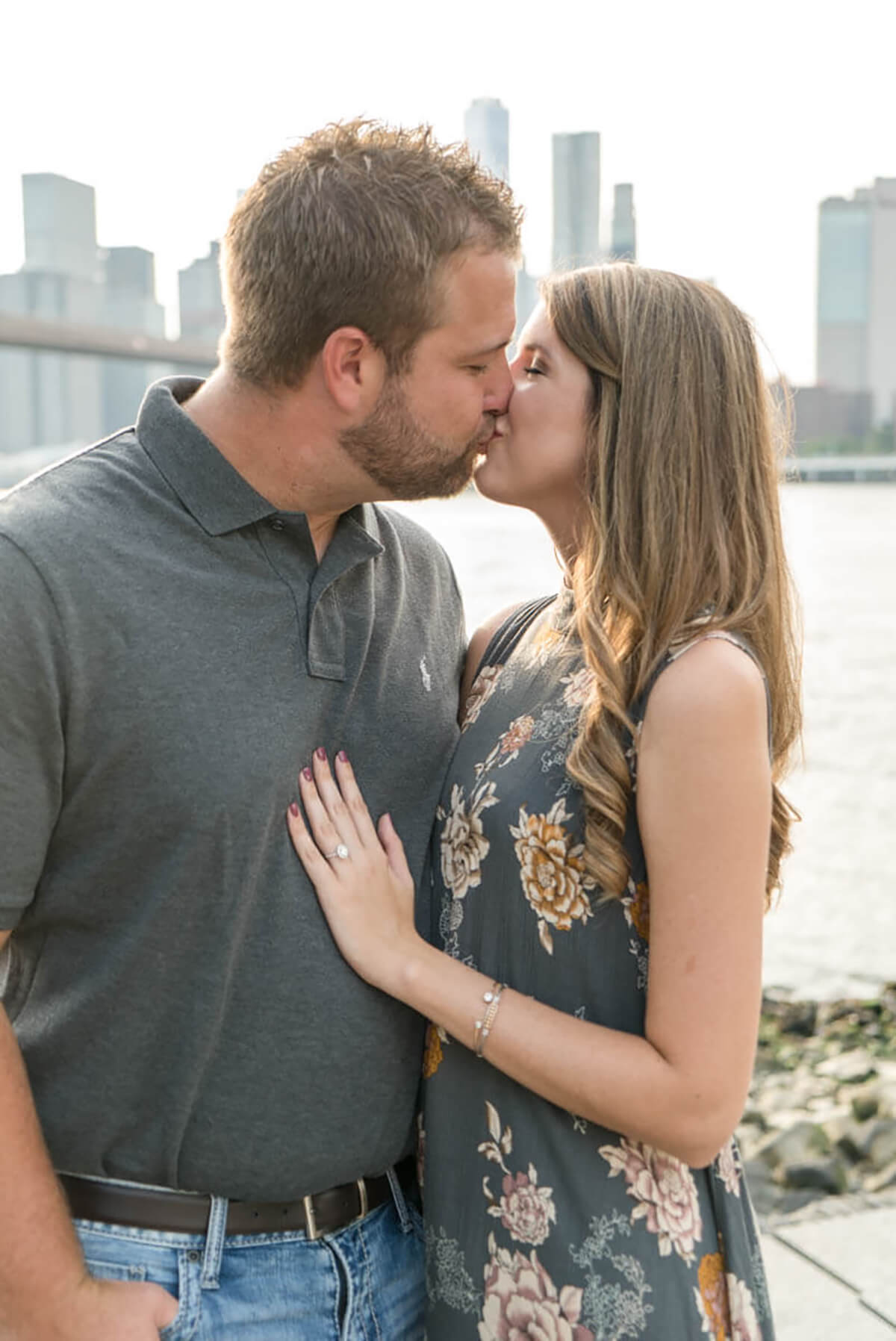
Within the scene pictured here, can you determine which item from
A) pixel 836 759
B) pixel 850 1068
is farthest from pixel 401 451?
pixel 836 759

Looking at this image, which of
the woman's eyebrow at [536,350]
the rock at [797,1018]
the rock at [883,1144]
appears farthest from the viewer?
the rock at [797,1018]

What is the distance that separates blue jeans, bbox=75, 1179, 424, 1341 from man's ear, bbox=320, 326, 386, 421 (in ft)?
2.56

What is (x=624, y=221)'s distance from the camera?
2943 millimetres

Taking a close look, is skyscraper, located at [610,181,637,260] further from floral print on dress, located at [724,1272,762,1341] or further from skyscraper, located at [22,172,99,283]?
skyscraper, located at [22,172,99,283]

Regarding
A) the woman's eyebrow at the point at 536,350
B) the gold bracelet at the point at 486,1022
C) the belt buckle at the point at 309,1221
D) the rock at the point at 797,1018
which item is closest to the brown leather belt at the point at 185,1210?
the belt buckle at the point at 309,1221

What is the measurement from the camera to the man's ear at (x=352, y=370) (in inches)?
55.0

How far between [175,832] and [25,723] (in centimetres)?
17

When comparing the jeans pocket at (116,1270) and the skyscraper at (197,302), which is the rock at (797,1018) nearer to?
the jeans pocket at (116,1270)

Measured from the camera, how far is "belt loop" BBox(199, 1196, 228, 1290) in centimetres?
129

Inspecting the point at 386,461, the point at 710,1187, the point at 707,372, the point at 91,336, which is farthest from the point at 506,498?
the point at 91,336

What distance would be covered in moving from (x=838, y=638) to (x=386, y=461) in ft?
52.0

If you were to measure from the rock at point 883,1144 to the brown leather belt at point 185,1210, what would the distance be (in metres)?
2.08

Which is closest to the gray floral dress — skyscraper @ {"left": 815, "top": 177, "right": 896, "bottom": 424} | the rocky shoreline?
the rocky shoreline

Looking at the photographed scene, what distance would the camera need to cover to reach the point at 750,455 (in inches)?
55.6
